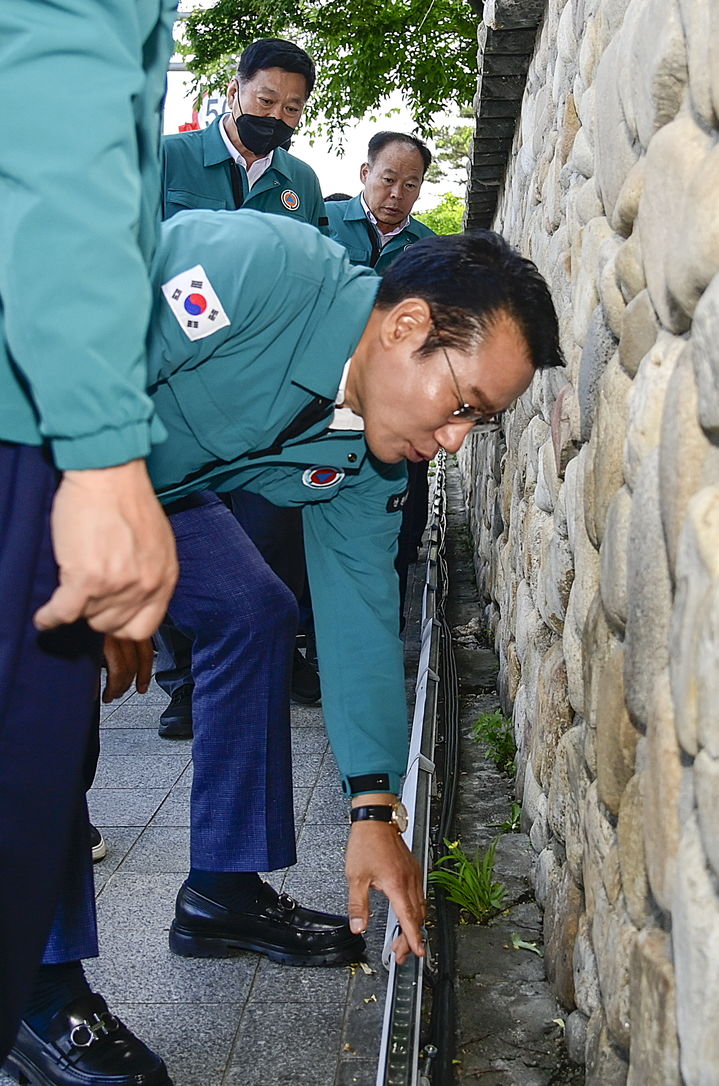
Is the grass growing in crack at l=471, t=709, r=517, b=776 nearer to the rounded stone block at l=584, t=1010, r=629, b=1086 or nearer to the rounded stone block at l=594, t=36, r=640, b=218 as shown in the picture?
the rounded stone block at l=584, t=1010, r=629, b=1086

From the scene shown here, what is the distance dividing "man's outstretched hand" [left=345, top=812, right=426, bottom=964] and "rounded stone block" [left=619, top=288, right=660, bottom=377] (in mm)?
924

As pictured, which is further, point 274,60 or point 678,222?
point 274,60

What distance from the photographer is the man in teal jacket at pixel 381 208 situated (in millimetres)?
5035

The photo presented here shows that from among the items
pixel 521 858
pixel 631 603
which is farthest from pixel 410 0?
pixel 631 603

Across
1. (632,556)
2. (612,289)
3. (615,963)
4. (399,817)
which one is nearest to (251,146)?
(612,289)

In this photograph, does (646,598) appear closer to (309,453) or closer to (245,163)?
(309,453)

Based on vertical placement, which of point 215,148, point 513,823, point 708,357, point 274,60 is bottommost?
point 513,823

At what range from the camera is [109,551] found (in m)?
1.15

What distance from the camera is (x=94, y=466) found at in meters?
1.17

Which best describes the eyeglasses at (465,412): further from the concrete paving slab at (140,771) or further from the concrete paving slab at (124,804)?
the concrete paving slab at (140,771)

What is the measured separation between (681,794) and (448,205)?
21230 mm

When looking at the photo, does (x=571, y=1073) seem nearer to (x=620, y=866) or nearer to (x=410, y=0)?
(x=620, y=866)

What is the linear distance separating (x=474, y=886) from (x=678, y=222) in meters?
1.81

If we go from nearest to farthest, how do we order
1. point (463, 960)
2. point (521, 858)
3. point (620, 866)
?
point (620, 866) → point (463, 960) → point (521, 858)
